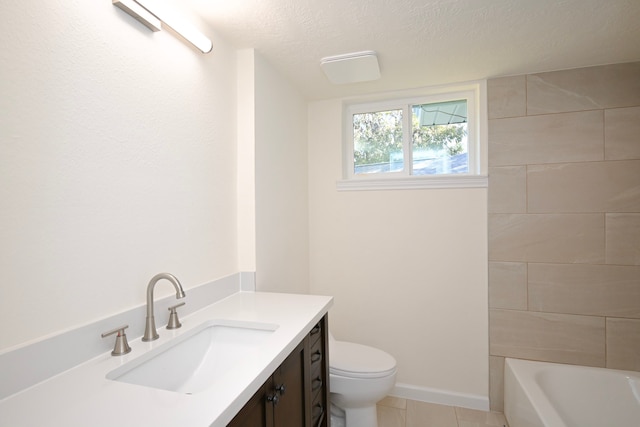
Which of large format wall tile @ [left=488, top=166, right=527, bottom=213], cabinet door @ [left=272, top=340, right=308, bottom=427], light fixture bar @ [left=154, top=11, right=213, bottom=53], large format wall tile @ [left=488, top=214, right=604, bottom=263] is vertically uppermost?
light fixture bar @ [left=154, top=11, right=213, bottom=53]

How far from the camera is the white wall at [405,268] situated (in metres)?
2.16

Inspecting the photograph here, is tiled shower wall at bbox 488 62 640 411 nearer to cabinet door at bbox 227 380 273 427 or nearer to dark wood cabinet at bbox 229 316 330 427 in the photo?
dark wood cabinet at bbox 229 316 330 427

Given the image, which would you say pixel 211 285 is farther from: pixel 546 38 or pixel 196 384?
pixel 546 38

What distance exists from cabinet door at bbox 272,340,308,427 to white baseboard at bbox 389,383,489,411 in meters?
1.34

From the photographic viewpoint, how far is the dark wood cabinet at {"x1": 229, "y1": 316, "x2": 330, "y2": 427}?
0.89 m

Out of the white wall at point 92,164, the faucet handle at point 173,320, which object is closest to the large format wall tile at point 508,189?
the white wall at point 92,164

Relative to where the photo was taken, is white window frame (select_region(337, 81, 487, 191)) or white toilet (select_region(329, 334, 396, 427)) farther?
white window frame (select_region(337, 81, 487, 191))

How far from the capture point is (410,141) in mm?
2389

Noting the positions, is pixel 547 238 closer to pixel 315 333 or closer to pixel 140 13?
pixel 315 333

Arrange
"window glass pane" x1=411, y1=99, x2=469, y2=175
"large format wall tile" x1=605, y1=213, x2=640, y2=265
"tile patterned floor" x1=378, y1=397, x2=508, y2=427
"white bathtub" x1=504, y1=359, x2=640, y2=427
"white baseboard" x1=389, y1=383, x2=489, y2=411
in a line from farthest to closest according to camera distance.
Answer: "window glass pane" x1=411, y1=99, x2=469, y2=175 → "white baseboard" x1=389, y1=383, x2=489, y2=411 → "tile patterned floor" x1=378, y1=397, x2=508, y2=427 → "large format wall tile" x1=605, y1=213, x2=640, y2=265 → "white bathtub" x1=504, y1=359, x2=640, y2=427

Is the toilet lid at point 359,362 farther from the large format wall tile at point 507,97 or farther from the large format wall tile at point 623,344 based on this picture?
the large format wall tile at point 507,97

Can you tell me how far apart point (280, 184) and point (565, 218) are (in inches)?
72.0

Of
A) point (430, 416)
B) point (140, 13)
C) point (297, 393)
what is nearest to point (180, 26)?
point (140, 13)

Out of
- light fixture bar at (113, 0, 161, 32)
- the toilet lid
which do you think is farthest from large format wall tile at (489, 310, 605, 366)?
light fixture bar at (113, 0, 161, 32)
